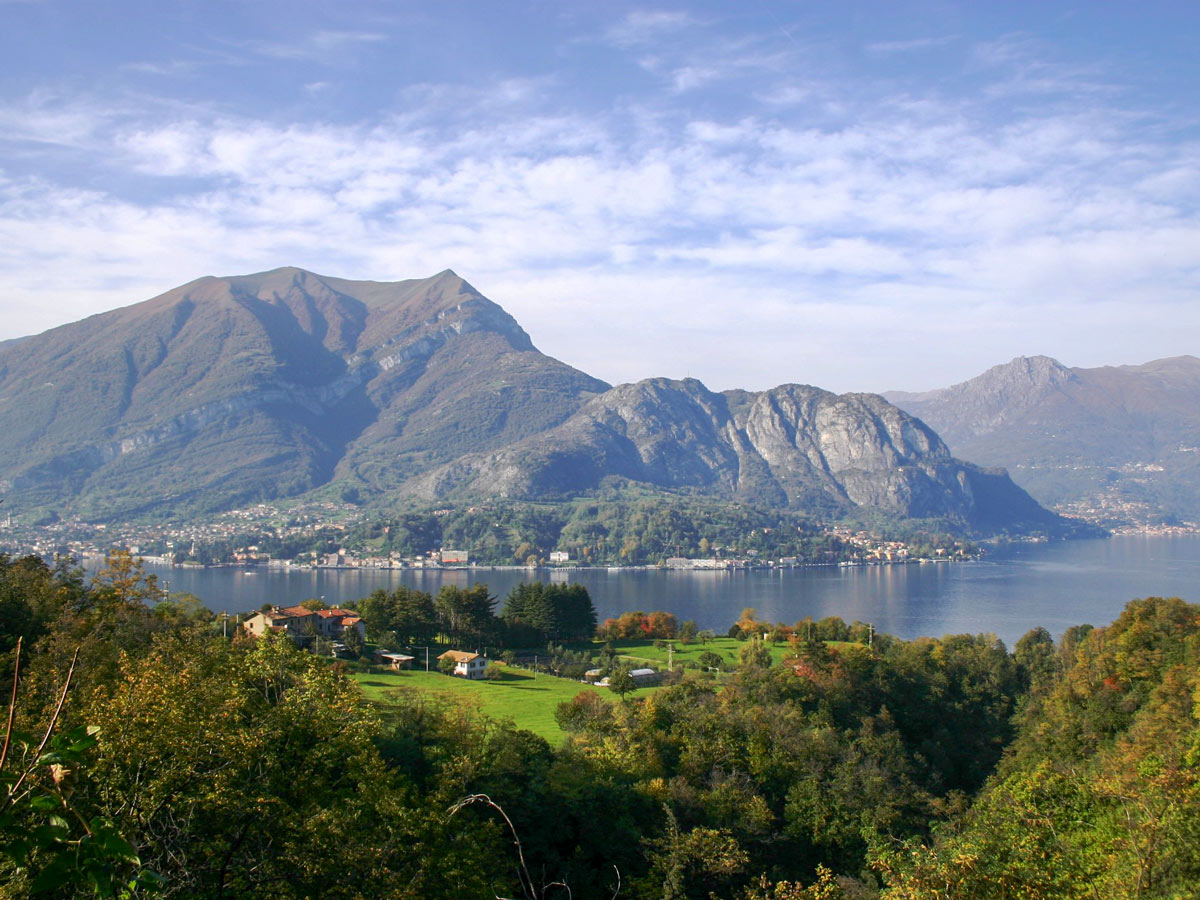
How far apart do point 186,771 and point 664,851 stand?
12234 millimetres

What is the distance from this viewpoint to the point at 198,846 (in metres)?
8.77

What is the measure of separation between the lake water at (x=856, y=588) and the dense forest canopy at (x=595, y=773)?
28075 mm

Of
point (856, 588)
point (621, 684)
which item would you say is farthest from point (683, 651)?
point (856, 588)

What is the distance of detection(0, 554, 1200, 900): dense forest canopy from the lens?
323 inches

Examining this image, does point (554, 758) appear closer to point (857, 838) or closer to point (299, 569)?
point (857, 838)

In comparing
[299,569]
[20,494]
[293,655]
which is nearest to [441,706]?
[293,655]

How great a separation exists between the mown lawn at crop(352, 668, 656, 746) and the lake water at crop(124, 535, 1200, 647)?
95.7 ft

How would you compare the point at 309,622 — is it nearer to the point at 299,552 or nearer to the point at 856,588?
the point at 856,588

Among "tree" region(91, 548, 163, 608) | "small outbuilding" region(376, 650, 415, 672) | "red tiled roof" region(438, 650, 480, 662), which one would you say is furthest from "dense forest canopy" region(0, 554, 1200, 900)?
"red tiled roof" region(438, 650, 480, 662)

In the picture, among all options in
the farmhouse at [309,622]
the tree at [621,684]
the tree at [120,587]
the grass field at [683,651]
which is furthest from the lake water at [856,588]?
the tree at [120,587]

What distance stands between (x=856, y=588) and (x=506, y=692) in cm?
7070

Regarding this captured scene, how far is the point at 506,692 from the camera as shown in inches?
1232

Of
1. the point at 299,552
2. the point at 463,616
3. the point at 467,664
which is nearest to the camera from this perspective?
the point at 467,664

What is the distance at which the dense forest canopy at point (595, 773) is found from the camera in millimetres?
8211
